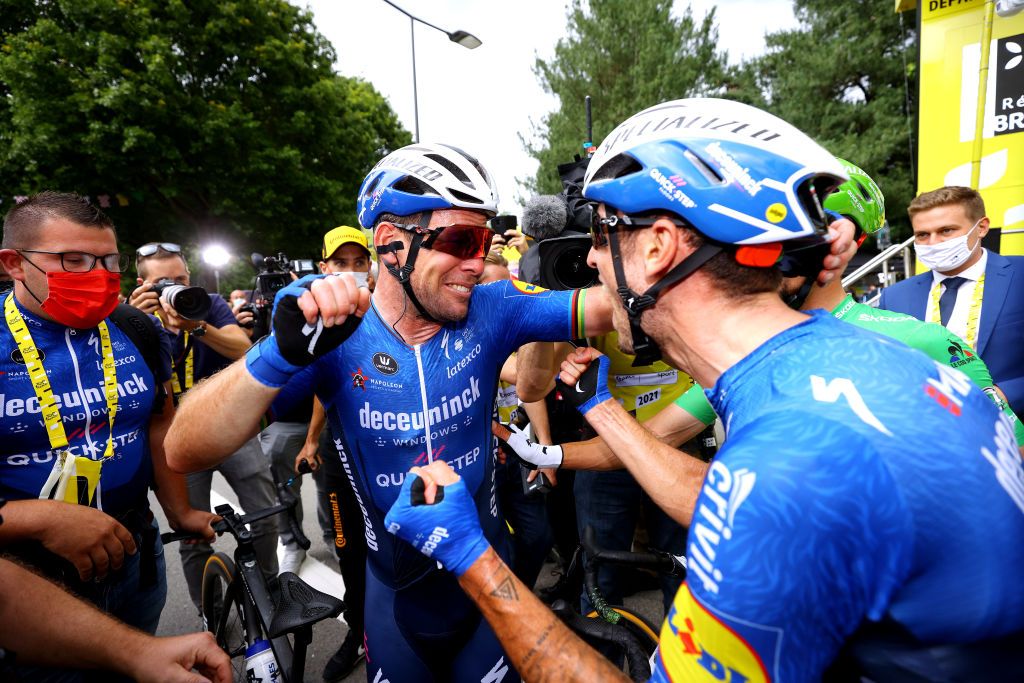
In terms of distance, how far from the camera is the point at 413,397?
6.44ft

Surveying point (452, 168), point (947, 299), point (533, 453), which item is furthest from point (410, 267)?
point (947, 299)

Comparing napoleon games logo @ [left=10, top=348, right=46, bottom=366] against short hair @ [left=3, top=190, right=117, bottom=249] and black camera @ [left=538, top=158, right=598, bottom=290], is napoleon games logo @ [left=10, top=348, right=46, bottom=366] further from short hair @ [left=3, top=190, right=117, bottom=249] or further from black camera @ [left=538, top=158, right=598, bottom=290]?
black camera @ [left=538, top=158, right=598, bottom=290]

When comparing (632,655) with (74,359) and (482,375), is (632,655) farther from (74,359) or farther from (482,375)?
(74,359)

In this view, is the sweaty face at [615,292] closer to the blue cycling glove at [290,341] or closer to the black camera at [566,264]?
the blue cycling glove at [290,341]

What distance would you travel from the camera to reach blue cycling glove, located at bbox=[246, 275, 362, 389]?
1535 mm

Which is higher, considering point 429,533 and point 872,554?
point 872,554

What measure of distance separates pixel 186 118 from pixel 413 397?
58.6ft

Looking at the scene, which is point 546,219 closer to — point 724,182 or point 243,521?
point 724,182

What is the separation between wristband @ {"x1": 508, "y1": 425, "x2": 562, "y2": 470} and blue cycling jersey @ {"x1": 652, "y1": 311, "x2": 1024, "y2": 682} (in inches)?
67.9

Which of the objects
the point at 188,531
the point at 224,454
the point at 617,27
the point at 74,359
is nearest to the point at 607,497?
the point at 224,454

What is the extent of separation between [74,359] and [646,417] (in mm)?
3128

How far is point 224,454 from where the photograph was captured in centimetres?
173

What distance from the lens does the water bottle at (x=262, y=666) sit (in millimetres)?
2564

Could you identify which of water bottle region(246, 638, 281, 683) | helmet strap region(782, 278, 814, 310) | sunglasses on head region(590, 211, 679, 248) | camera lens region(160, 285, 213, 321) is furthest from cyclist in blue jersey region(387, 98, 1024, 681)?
camera lens region(160, 285, 213, 321)
